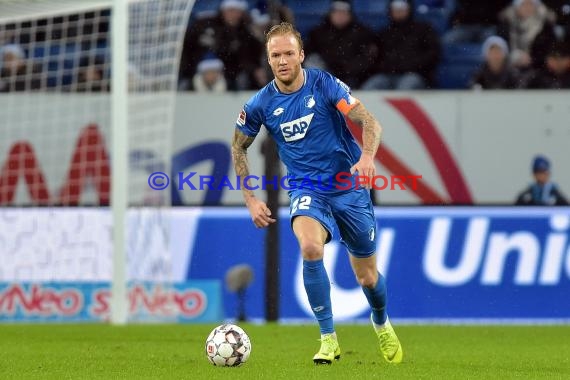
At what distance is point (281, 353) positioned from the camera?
30.5ft

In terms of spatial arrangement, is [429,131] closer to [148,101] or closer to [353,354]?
[148,101]

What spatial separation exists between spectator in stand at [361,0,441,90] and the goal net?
2.99m

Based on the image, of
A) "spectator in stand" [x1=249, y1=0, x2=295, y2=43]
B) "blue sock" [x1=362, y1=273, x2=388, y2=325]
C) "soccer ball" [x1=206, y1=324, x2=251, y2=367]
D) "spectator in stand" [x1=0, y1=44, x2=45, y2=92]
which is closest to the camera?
"soccer ball" [x1=206, y1=324, x2=251, y2=367]

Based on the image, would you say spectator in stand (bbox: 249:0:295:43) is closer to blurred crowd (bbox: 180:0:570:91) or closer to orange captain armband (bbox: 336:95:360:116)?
blurred crowd (bbox: 180:0:570:91)

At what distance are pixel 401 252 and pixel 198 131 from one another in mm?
2887

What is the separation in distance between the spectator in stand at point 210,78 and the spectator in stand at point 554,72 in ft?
11.9

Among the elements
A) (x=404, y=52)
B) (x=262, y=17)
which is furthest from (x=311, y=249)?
(x=262, y=17)

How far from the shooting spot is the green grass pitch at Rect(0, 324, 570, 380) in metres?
7.63

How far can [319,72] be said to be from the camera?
27.4ft

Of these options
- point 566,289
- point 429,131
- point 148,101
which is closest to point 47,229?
point 148,101

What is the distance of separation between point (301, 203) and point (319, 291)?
0.58 metres

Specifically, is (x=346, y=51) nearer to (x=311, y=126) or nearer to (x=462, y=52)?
(x=462, y=52)

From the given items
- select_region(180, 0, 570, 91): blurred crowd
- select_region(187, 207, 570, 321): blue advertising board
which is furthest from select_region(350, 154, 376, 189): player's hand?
select_region(180, 0, 570, 91): blurred crowd

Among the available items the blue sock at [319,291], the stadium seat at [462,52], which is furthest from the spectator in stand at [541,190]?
the blue sock at [319,291]
